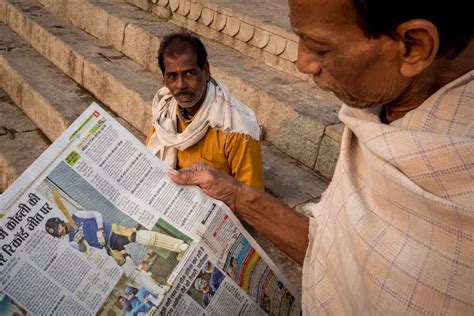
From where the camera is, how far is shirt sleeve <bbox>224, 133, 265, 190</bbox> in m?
2.27

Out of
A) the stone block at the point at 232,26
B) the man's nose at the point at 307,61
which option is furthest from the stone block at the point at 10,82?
the man's nose at the point at 307,61

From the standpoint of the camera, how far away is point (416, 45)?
83 cm

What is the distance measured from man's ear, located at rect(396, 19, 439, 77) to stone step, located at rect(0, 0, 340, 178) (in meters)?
1.52

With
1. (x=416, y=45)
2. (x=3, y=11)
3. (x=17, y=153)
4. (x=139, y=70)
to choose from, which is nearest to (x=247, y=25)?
(x=139, y=70)

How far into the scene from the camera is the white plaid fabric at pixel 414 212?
0.83 meters

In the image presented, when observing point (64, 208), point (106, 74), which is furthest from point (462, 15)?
point (106, 74)

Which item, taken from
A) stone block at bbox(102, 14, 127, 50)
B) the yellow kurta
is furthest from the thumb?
stone block at bbox(102, 14, 127, 50)

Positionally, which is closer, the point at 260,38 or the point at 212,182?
the point at 212,182

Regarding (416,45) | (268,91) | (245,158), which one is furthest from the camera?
(268,91)

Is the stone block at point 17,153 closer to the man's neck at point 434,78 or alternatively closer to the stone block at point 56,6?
the stone block at point 56,6

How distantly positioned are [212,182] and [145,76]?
96.8 inches

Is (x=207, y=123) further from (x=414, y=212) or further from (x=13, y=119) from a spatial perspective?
(x=13, y=119)

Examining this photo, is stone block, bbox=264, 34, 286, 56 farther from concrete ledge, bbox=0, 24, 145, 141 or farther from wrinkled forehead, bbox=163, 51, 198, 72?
concrete ledge, bbox=0, 24, 145, 141

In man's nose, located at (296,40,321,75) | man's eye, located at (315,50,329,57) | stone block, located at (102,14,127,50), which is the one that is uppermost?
man's eye, located at (315,50,329,57)
